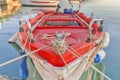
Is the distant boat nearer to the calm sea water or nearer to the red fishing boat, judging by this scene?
the calm sea water

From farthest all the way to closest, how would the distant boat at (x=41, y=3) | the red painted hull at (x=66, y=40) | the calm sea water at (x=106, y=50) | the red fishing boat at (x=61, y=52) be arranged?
the distant boat at (x=41, y=3) < the calm sea water at (x=106, y=50) < the red painted hull at (x=66, y=40) < the red fishing boat at (x=61, y=52)

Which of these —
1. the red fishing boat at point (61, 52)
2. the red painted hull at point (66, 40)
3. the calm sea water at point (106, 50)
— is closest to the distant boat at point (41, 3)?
the calm sea water at point (106, 50)

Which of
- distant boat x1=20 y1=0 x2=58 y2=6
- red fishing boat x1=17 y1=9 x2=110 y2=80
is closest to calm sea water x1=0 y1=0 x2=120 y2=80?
red fishing boat x1=17 y1=9 x2=110 y2=80

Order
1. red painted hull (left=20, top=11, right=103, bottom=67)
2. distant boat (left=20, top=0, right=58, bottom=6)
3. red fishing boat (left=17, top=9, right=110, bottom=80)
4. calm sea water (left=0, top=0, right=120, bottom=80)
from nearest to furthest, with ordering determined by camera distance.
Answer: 1. red fishing boat (left=17, top=9, right=110, bottom=80)
2. red painted hull (left=20, top=11, right=103, bottom=67)
3. calm sea water (left=0, top=0, right=120, bottom=80)
4. distant boat (left=20, top=0, right=58, bottom=6)

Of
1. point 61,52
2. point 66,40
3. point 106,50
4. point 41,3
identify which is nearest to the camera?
point 61,52

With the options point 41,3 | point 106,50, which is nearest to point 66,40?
point 106,50

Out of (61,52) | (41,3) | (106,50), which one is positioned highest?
(61,52)

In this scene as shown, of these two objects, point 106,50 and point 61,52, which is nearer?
point 61,52

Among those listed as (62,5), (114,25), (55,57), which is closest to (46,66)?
(55,57)

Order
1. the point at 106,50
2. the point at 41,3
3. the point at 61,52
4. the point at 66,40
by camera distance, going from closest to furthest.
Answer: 1. the point at 61,52
2. the point at 66,40
3. the point at 106,50
4. the point at 41,3

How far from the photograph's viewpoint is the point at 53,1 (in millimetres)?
26953

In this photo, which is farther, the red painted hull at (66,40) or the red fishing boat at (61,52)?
the red painted hull at (66,40)

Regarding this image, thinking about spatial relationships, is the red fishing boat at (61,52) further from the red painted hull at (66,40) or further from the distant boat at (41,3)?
the distant boat at (41,3)

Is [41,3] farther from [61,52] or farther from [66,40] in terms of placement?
[61,52]
